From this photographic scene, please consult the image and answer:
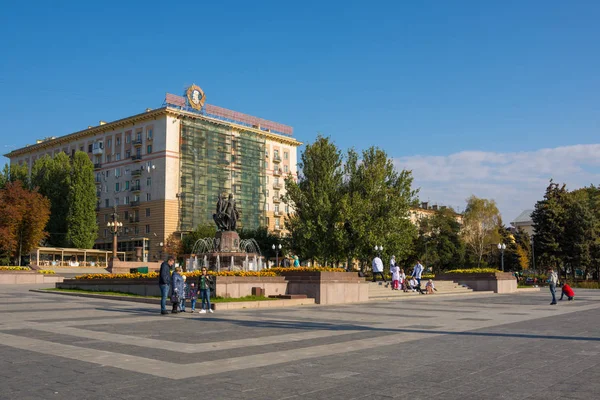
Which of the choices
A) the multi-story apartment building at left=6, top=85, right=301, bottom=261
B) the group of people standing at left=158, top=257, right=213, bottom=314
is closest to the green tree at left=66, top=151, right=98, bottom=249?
the multi-story apartment building at left=6, top=85, right=301, bottom=261

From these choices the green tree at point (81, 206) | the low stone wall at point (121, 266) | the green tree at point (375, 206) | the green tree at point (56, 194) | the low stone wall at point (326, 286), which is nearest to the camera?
the low stone wall at point (326, 286)

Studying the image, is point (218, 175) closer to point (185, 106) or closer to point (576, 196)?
point (185, 106)

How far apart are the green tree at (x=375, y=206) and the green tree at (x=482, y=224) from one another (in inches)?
1020

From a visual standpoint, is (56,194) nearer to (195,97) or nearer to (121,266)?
(121,266)

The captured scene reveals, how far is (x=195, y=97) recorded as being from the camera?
80.3m

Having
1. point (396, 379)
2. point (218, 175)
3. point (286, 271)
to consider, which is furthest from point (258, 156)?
point (396, 379)

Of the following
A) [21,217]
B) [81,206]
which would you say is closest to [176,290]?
[21,217]

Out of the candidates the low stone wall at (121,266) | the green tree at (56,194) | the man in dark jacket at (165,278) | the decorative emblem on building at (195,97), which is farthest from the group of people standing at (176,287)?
the decorative emblem on building at (195,97)

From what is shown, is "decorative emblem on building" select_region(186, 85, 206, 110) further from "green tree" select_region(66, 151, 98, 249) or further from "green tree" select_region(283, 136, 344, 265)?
"green tree" select_region(283, 136, 344, 265)

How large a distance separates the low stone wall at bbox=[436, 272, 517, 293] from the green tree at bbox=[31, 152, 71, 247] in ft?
164

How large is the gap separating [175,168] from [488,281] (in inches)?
1966

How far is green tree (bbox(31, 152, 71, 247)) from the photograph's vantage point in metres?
70.2

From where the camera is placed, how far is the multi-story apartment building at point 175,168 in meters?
75.5

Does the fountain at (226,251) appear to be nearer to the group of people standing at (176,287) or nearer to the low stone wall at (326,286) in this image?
the low stone wall at (326,286)
